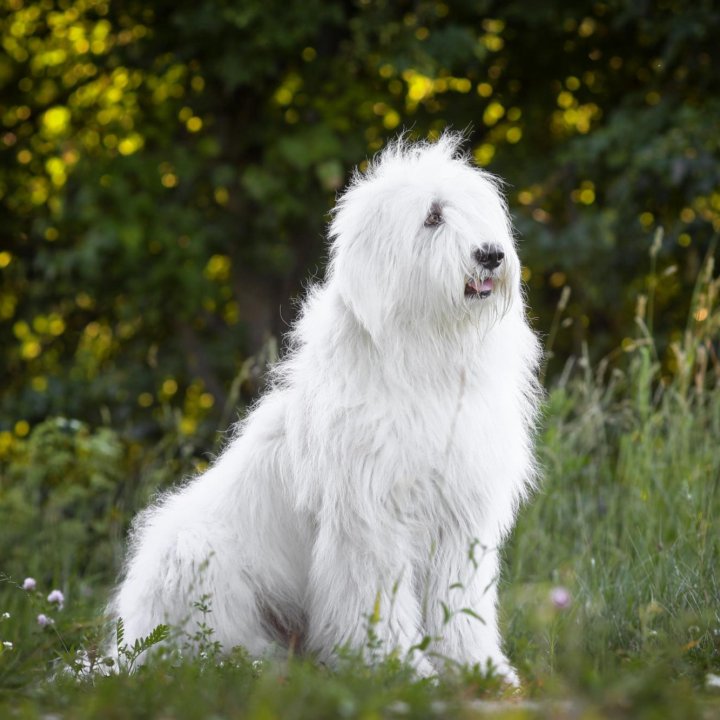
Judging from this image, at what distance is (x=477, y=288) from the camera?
12.9 feet

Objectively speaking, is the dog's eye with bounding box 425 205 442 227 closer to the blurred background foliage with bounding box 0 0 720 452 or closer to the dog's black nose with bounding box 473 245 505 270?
the dog's black nose with bounding box 473 245 505 270

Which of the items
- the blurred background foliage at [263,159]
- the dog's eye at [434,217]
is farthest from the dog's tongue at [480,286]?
the blurred background foliage at [263,159]

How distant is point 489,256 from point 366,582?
1.18 meters

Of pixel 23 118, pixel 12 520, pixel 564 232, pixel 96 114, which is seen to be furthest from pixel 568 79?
pixel 12 520

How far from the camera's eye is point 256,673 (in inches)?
142

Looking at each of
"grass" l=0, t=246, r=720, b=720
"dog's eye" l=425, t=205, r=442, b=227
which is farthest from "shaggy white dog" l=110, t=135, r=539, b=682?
"grass" l=0, t=246, r=720, b=720

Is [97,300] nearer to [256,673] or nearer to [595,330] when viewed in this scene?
[595,330]

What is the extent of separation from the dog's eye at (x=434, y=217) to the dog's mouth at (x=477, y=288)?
0.24 m

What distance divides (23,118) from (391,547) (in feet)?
26.6

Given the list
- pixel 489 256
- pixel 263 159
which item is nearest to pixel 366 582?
pixel 489 256

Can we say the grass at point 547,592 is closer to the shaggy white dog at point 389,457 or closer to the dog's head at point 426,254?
the shaggy white dog at point 389,457

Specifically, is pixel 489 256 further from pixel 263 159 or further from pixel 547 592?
pixel 263 159

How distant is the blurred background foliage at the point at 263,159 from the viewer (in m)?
8.80

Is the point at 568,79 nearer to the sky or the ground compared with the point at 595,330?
nearer to the sky
